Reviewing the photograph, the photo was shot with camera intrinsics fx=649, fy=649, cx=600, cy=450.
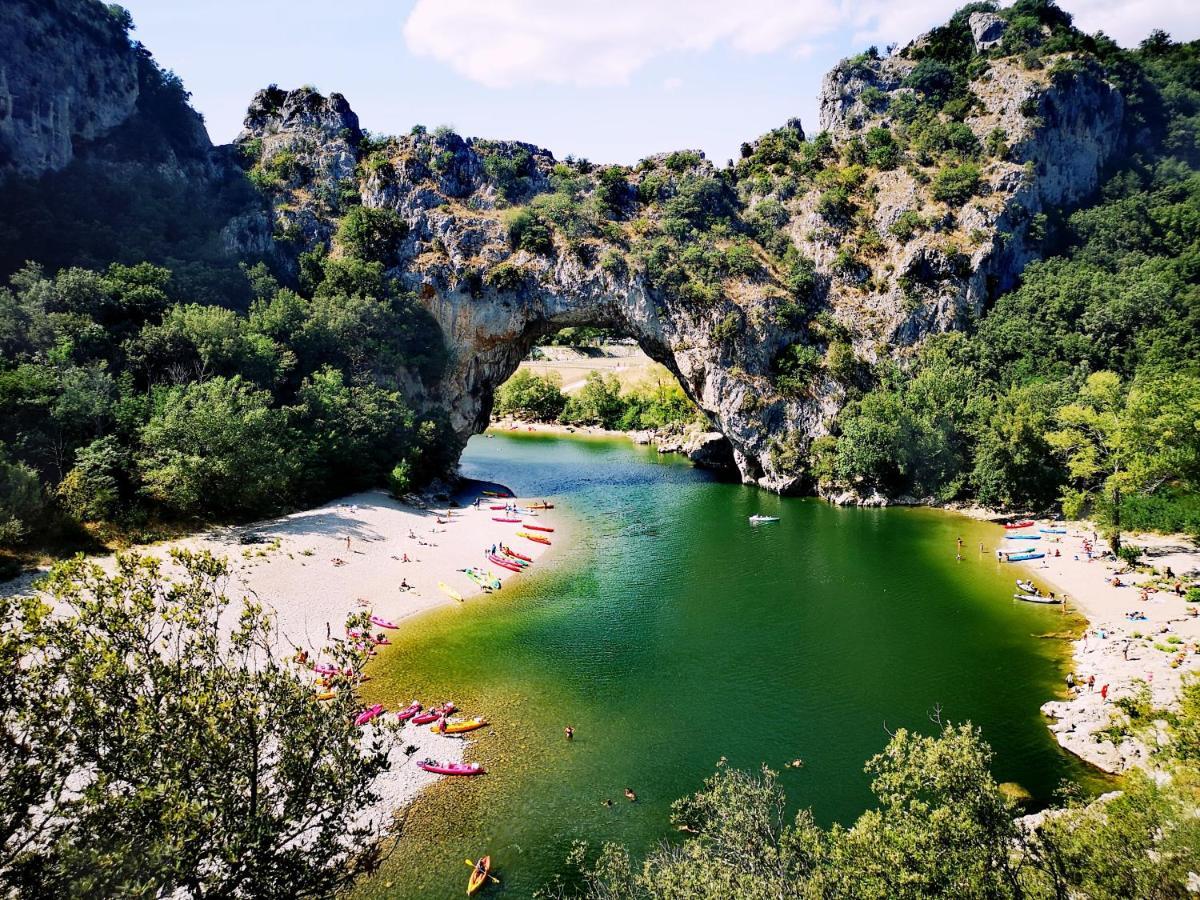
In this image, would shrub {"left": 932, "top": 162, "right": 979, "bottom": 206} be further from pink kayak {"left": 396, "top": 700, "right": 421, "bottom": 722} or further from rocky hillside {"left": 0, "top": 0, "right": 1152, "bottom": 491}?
pink kayak {"left": 396, "top": 700, "right": 421, "bottom": 722}

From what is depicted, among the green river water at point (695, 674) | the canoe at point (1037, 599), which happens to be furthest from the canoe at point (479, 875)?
the canoe at point (1037, 599)

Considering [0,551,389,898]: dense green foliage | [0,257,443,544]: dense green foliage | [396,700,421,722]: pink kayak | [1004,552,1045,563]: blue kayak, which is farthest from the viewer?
[1004,552,1045,563]: blue kayak

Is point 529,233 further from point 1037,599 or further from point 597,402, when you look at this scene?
point 1037,599

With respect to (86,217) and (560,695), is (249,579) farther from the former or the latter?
(86,217)

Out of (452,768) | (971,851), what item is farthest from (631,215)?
(971,851)

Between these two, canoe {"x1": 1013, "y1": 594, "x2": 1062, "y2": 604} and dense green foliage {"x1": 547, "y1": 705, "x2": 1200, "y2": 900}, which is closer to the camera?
dense green foliage {"x1": 547, "y1": 705, "x2": 1200, "y2": 900}

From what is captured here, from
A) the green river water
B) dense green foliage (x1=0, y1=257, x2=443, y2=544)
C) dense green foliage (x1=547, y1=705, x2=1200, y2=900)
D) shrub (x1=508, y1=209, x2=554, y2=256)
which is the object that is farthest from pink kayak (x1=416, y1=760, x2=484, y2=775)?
shrub (x1=508, y1=209, x2=554, y2=256)

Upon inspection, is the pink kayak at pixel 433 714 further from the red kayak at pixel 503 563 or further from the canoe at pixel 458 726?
the red kayak at pixel 503 563
